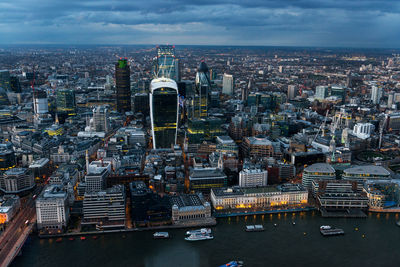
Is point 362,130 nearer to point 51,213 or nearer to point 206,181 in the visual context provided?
point 206,181

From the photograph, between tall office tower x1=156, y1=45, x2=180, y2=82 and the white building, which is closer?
the white building

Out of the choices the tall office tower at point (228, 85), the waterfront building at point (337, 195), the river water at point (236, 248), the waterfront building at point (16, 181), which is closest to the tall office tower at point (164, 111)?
the waterfront building at point (16, 181)

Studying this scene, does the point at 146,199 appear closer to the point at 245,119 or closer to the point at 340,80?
the point at 245,119

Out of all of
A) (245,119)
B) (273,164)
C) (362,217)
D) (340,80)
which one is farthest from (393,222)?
(340,80)

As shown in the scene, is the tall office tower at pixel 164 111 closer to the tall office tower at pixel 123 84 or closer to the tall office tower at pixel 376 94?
the tall office tower at pixel 123 84

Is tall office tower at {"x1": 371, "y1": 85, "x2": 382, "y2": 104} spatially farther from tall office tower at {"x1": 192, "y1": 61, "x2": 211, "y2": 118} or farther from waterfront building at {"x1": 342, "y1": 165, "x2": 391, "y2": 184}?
waterfront building at {"x1": 342, "y1": 165, "x2": 391, "y2": 184}

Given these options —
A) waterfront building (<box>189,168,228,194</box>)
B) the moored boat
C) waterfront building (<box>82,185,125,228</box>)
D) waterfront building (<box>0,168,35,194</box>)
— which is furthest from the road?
waterfront building (<box>189,168,228,194</box>)

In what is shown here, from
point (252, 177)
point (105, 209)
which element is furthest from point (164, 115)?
point (105, 209)
